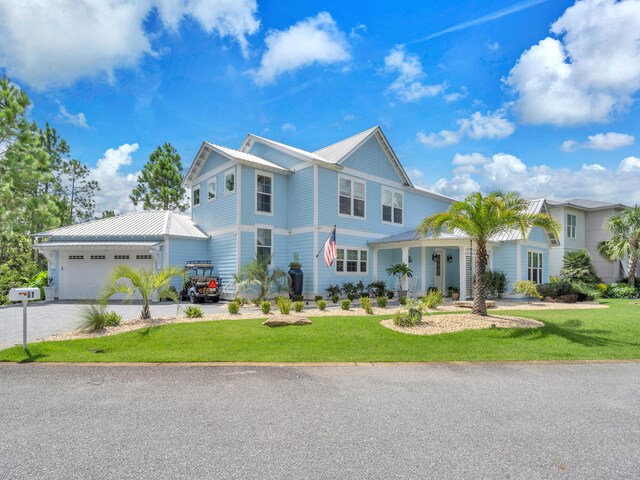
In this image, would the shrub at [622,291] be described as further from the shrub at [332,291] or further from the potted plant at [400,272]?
the shrub at [332,291]

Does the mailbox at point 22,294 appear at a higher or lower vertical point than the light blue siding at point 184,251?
lower

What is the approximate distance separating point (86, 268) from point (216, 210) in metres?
7.41

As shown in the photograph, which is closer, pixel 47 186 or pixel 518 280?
pixel 518 280

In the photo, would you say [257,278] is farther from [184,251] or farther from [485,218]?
[485,218]

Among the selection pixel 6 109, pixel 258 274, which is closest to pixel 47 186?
pixel 6 109

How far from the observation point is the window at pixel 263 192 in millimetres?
19094

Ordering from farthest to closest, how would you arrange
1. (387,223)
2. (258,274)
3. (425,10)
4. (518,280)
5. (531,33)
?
(387,223), (518,280), (258,274), (531,33), (425,10)

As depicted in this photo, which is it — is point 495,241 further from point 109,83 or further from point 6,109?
point 6,109

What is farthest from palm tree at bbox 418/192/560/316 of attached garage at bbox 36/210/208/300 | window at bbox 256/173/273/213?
attached garage at bbox 36/210/208/300

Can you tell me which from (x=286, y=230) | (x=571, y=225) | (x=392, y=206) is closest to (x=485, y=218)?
(x=286, y=230)

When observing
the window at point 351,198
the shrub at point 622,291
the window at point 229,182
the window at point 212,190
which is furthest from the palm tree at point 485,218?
the shrub at point 622,291

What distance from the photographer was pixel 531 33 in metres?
14.2

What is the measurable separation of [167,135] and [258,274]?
26.1 m

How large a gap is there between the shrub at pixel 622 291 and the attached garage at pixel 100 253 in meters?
25.7
